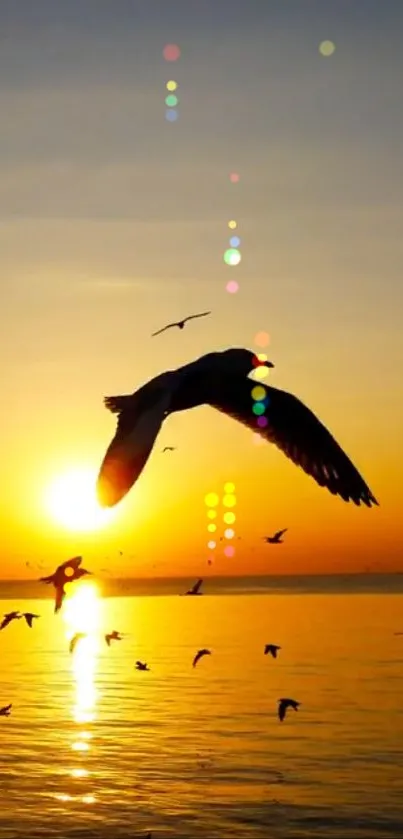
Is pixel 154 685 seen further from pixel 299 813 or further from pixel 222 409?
pixel 222 409

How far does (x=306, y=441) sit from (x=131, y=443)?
5.72 meters

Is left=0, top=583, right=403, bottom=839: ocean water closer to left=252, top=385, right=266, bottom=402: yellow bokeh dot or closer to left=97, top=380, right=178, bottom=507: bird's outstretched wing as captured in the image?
left=252, top=385, right=266, bottom=402: yellow bokeh dot

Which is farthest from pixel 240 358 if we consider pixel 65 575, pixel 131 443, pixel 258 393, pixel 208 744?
pixel 208 744

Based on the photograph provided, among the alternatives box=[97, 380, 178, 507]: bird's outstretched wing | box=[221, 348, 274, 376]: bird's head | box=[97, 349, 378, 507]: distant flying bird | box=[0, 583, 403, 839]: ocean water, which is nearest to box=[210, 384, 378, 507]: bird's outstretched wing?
box=[97, 349, 378, 507]: distant flying bird

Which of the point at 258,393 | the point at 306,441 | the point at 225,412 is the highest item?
the point at 258,393

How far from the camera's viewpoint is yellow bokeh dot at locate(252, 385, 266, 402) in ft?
60.4

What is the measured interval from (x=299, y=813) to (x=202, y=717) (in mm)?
17197

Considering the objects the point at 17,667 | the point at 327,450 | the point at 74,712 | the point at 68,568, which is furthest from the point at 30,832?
the point at 17,667

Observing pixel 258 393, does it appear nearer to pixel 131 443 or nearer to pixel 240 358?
pixel 240 358

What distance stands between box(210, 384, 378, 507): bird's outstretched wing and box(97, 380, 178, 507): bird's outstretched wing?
410 centimetres

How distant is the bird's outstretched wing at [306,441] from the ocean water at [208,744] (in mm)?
13734

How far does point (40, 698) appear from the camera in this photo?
57594 mm

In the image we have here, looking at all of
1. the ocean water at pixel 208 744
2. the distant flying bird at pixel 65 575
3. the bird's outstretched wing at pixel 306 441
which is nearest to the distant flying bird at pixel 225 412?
the bird's outstretched wing at pixel 306 441

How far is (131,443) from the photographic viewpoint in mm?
13508
